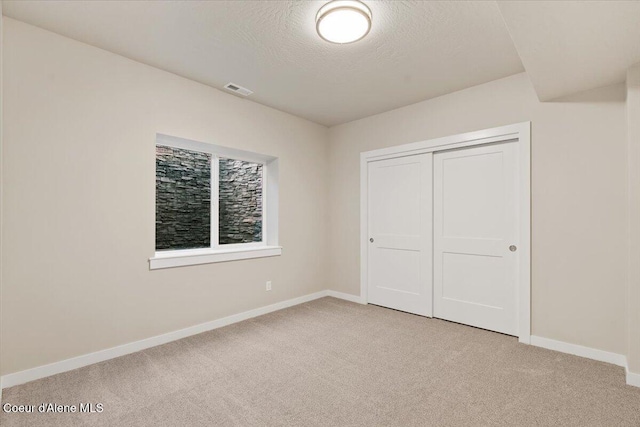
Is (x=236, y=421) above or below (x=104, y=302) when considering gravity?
below

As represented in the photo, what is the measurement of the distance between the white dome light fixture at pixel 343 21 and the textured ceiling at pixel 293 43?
2.7 inches

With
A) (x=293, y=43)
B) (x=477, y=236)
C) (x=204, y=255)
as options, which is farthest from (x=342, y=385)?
(x=293, y=43)

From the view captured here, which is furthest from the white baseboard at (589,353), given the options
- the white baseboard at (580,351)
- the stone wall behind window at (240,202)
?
the stone wall behind window at (240,202)

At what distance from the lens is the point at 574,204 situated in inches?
104

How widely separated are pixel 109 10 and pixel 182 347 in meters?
2.70

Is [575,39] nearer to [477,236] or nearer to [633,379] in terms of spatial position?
[477,236]

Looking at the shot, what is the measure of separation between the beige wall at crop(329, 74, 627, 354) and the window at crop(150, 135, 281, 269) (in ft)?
8.74

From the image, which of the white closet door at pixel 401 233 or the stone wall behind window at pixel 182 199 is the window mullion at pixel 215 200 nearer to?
the stone wall behind window at pixel 182 199

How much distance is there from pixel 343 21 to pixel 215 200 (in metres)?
2.42

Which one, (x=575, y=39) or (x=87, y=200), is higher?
(x=575, y=39)

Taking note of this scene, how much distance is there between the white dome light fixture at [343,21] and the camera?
196 centimetres

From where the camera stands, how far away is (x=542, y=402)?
1.95 m

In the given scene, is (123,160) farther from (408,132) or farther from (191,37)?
(408,132)

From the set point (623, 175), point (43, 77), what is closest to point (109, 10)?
point (43, 77)
